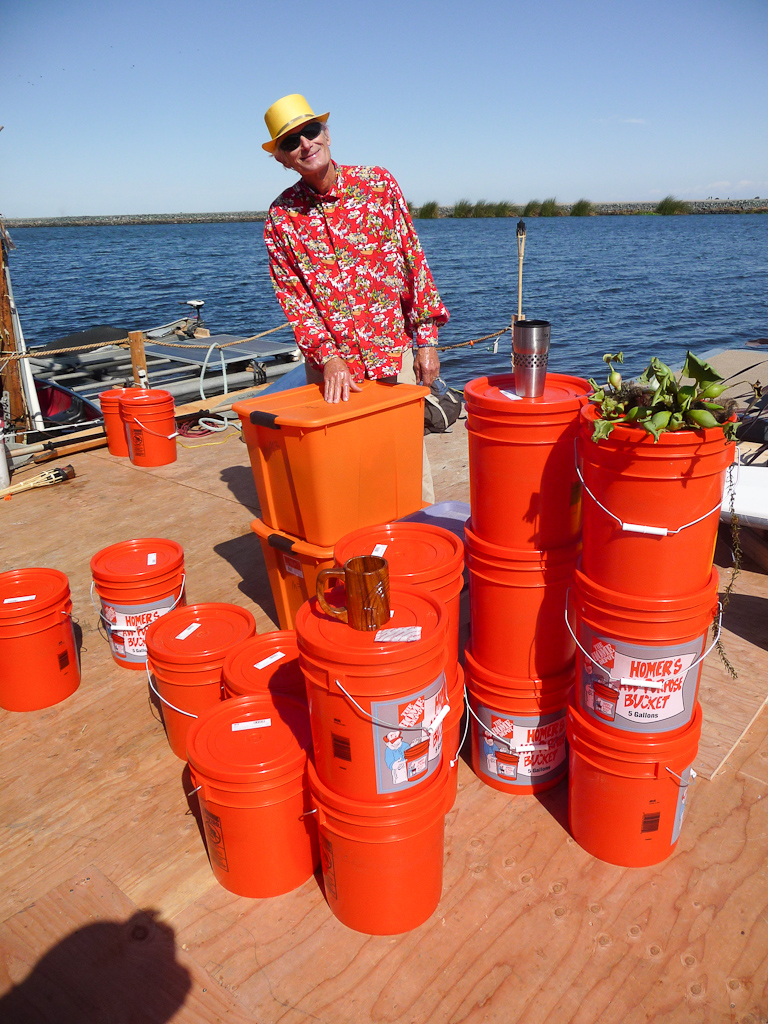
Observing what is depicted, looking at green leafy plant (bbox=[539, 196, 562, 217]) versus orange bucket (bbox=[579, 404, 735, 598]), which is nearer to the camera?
orange bucket (bbox=[579, 404, 735, 598])

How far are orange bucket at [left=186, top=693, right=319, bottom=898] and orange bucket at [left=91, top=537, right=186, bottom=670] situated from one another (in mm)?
1253

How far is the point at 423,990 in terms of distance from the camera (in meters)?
2.09

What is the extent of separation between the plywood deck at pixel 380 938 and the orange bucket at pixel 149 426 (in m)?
4.04

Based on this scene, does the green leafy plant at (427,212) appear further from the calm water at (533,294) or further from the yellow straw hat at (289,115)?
the yellow straw hat at (289,115)

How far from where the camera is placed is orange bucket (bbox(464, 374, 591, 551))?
8.02 feet

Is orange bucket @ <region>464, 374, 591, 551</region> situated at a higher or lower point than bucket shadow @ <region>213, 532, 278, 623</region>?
higher

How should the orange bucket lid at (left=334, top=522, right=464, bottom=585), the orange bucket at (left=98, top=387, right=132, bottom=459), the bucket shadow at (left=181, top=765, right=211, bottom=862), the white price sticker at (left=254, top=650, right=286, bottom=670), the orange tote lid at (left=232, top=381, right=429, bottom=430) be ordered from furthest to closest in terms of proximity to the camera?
the orange bucket at (left=98, top=387, right=132, bottom=459), the orange tote lid at (left=232, top=381, right=429, bottom=430), the white price sticker at (left=254, top=650, right=286, bottom=670), the bucket shadow at (left=181, top=765, right=211, bottom=862), the orange bucket lid at (left=334, top=522, right=464, bottom=585)

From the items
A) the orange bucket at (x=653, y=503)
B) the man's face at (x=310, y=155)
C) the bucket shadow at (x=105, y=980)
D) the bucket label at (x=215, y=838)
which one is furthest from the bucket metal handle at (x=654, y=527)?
the man's face at (x=310, y=155)

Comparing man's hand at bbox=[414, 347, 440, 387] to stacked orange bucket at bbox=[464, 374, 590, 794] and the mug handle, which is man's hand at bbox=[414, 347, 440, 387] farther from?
the mug handle

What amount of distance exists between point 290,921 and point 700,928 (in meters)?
1.34

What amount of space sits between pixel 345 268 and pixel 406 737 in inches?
103

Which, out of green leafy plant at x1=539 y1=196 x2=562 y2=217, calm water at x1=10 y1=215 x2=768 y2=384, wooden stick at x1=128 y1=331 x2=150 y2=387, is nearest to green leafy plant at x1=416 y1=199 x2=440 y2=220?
green leafy plant at x1=539 y1=196 x2=562 y2=217

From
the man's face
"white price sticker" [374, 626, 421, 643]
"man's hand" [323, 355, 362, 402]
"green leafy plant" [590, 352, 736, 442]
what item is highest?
the man's face

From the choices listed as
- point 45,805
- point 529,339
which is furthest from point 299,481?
point 45,805
